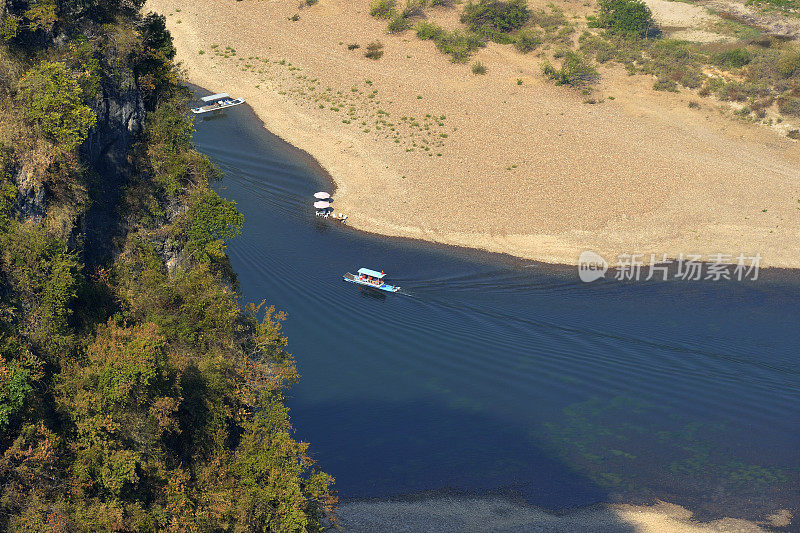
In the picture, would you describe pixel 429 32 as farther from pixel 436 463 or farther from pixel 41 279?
pixel 41 279

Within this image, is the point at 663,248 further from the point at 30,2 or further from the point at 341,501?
the point at 30,2

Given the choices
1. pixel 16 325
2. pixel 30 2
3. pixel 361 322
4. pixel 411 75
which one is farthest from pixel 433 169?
pixel 16 325

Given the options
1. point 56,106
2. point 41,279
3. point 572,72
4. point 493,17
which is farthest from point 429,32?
point 41,279

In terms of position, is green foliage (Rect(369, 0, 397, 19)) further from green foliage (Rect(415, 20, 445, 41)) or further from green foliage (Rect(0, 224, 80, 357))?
green foliage (Rect(0, 224, 80, 357))

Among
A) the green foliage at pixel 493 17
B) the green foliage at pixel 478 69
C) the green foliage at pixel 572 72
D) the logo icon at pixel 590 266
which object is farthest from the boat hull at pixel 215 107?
the logo icon at pixel 590 266

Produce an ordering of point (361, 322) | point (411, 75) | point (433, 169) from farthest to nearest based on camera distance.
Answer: point (411, 75) < point (433, 169) < point (361, 322)
